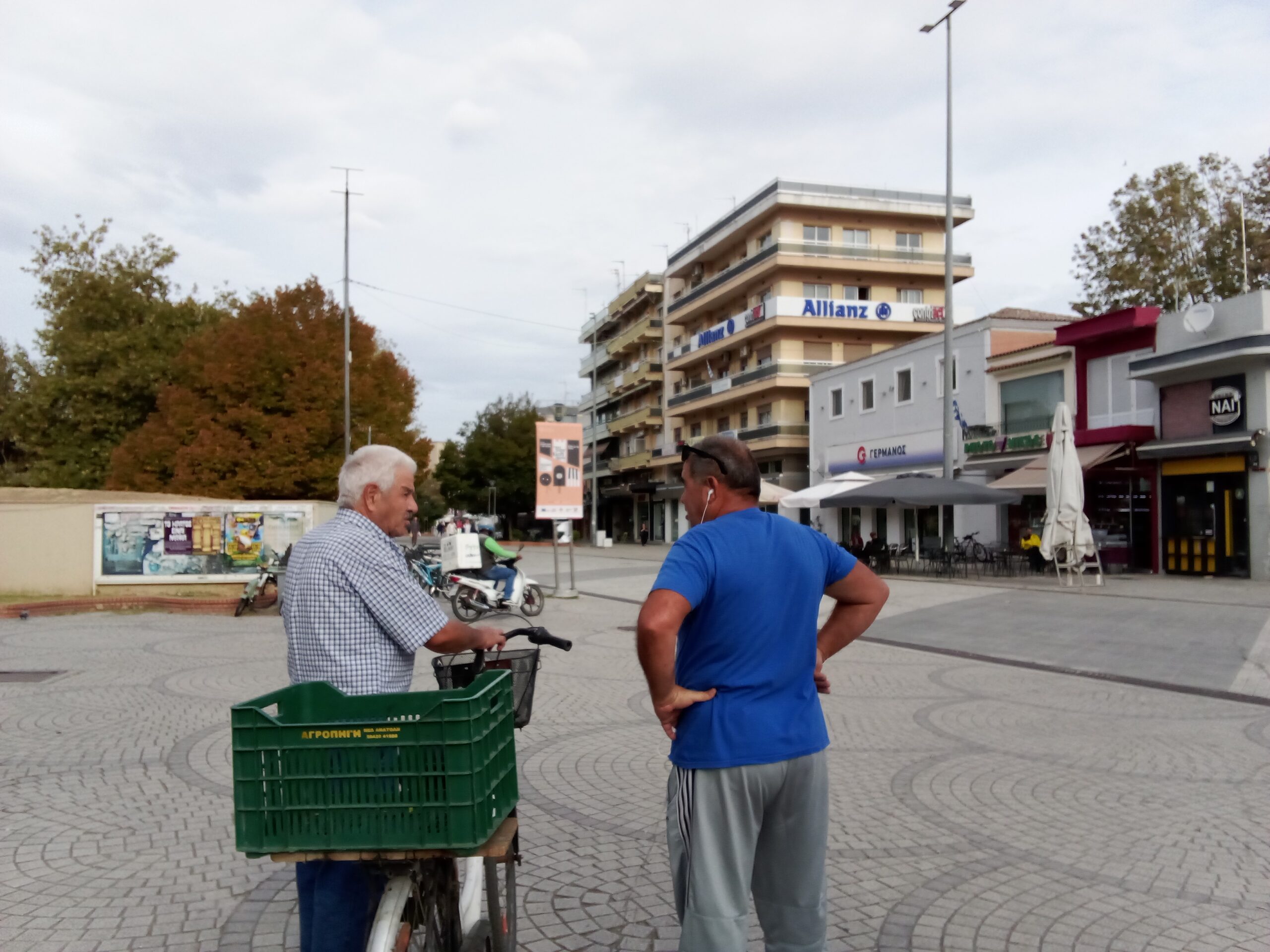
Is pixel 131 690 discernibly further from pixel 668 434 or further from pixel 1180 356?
pixel 668 434

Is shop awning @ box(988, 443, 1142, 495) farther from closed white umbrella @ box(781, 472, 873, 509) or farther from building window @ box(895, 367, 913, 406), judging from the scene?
building window @ box(895, 367, 913, 406)

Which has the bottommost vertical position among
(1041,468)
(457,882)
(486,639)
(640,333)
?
(457,882)

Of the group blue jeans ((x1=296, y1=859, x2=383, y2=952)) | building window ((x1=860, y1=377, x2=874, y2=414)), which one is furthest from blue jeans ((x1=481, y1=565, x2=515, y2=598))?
building window ((x1=860, y1=377, x2=874, y2=414))

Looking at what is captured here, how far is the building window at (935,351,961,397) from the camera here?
33969 mm

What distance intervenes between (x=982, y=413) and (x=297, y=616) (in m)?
31.6

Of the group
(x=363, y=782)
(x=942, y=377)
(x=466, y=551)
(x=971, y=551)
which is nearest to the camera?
(x=363, y=782)

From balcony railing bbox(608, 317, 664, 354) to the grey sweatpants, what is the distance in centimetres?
6356

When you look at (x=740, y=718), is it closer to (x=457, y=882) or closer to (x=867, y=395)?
(x=457, y=882)

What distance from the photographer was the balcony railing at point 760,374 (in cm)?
4772

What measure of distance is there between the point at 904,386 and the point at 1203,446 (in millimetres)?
13550

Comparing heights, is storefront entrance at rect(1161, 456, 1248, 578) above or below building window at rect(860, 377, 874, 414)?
below

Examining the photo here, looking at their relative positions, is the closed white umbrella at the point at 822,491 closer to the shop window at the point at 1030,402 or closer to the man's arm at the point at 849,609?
the shop window at the point at 1030,402

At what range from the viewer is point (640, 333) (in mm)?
66750

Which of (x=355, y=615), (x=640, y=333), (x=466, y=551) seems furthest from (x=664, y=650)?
(x=640, y=333)
